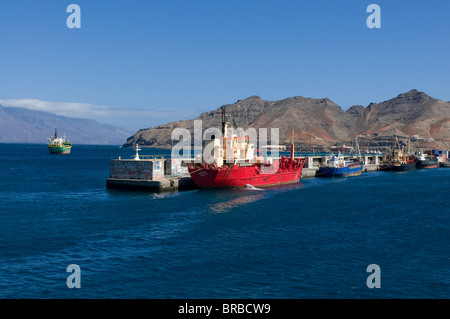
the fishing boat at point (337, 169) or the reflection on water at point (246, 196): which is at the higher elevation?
the fishing boat at point (337, 169)

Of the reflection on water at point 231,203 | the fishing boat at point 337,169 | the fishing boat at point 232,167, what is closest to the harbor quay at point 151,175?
the fishing boat at point 232,167

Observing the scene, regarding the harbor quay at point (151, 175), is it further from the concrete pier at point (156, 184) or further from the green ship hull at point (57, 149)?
the green ship hull at point (57, 149)

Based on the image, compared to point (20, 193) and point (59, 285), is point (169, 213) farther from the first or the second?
point (20, 193)

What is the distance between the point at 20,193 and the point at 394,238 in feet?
140

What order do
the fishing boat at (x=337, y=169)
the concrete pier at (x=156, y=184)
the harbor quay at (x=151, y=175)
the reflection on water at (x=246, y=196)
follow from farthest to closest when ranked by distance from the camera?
the fishing boat at (x=337, y=169)
the harbor quay at (x=151, y=175)
the concrete pier at (x=156, y=184)
the reflection on water at (x=246, y=196)

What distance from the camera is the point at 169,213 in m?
36.5

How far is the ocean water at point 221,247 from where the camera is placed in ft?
63.2

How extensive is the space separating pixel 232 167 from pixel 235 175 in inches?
46.7

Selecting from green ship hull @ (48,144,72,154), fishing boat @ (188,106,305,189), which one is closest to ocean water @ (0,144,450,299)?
fishing boat @ (188,106,305,189)

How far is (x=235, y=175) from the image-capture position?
51.1m

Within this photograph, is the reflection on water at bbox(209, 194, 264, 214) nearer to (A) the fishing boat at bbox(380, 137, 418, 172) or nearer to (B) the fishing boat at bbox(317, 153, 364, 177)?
(B) the fishing boat at bbox(317, 153, 364, 177)

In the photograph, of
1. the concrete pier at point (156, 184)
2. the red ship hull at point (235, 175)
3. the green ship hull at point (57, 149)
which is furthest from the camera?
the green ship hull at point (57, 149)

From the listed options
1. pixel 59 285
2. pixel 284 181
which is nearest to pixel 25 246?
pixel 59 285

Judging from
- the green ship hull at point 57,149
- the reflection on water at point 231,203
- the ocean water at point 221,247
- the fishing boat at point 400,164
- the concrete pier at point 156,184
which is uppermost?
the green ship hull at point 57,149
